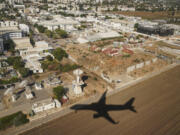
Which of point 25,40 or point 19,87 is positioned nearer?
point 19,87

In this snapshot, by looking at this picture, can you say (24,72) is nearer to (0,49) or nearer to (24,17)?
(0,49)

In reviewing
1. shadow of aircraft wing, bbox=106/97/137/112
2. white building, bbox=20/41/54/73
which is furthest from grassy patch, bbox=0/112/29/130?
white building, bbox=20/41/54/73

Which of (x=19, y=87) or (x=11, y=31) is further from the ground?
(x=11, y=31)

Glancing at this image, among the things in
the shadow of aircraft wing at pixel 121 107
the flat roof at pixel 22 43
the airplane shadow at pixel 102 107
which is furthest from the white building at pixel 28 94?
A: the flat roof at pixel 22 43

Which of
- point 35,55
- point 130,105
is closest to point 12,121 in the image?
point 130,105

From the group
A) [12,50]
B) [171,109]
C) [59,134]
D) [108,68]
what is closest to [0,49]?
[12,50]
